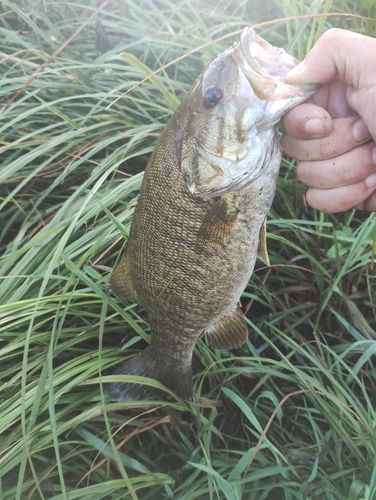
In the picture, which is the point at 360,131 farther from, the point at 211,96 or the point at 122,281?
the point at 122,281

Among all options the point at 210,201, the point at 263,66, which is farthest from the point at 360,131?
the point at 210,201

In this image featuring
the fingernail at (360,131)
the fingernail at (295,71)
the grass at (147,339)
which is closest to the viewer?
the fingernail at (295,71)

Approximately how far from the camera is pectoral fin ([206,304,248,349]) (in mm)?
1271

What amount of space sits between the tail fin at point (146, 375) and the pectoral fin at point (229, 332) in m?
0.15

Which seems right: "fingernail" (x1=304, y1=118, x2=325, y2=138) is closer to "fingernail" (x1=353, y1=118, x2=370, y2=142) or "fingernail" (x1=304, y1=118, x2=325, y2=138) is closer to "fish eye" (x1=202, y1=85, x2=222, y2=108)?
"fingernail" (x1=353, y1=118, x2=370, y2=142)

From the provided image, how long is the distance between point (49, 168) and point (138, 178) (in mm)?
548

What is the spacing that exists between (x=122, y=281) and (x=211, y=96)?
0.64 metres

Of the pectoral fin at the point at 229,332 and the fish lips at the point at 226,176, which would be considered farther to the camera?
the pectoral fin at the point at 229,332

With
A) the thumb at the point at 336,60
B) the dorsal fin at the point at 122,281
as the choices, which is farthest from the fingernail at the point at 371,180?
the dorsal fin at the point at 122,281

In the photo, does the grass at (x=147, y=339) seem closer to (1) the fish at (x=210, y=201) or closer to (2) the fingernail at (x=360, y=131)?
(1) the fish at (x=210, y=201)

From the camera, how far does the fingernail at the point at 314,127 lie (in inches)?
35.9

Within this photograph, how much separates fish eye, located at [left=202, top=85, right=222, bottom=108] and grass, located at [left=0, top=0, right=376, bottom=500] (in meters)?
0.44

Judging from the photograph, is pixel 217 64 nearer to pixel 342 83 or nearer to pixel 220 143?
pixel 220 143

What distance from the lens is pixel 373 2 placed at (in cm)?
115
